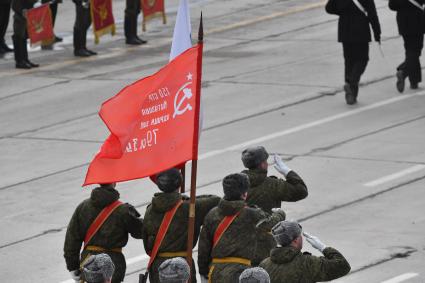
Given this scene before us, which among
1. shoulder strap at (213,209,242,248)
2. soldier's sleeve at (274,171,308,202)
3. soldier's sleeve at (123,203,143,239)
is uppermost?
shoulder strap at (213,209,242,248)

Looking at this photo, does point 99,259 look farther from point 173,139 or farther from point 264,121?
point 264,121

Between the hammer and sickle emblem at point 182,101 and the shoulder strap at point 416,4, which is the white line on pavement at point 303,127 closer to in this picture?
the shoulder strap at point 416,4

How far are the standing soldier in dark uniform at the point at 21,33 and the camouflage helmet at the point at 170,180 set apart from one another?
12807 mm

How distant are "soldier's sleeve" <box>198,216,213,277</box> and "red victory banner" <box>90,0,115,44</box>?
46.1 ft

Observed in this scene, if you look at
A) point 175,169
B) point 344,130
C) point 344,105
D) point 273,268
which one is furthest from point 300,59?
point 273,268

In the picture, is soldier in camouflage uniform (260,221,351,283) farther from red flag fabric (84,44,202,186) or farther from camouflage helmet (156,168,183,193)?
camouflage helmet (156,168,183,193)

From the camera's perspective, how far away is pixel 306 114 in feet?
63.3

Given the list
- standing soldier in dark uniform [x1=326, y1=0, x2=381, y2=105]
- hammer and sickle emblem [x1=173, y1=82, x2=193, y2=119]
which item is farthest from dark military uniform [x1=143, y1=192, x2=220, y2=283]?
standing soldier in dark uniform [x1=326, y1=0, x2=381, y2=105]

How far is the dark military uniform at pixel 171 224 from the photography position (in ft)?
35.9

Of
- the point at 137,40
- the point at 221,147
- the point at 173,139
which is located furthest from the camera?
the point at 137,40

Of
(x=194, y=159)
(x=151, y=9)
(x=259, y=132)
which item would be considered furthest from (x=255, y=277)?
(x=151, y=9)

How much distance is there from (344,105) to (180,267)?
37.5 ft

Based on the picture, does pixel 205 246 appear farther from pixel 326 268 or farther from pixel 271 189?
pixel 326 268

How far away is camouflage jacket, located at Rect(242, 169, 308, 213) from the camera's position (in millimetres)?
11430
